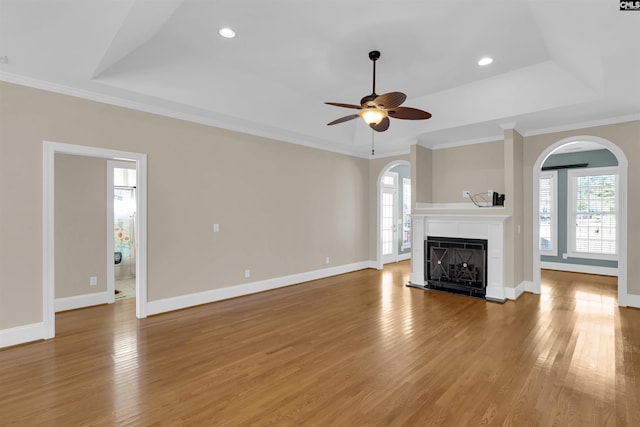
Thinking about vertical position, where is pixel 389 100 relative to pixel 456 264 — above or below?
above

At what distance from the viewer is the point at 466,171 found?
6023 mm

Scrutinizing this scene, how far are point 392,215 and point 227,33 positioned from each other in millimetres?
A: 6216

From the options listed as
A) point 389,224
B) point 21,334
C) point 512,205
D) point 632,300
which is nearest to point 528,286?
point 632,300

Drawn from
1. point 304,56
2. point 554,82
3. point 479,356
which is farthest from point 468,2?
point 479,356

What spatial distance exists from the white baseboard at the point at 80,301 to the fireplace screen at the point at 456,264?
535cm

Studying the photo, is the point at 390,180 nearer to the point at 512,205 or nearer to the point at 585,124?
the point at 512,205

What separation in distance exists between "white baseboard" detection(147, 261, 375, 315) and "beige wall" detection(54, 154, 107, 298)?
1252mm

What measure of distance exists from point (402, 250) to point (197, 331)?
643 centimetres

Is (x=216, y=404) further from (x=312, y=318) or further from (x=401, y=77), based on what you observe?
(x=401, y=77)

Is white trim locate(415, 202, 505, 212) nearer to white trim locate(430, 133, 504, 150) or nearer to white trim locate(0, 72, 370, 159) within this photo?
white trim locate(430, 133, 504, 150)

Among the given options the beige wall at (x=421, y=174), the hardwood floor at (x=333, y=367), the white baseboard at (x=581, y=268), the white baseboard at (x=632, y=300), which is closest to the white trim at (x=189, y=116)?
the beige wall at (x=421, y=174)

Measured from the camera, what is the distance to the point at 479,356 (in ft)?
9.88

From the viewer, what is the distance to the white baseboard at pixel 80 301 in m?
4.38

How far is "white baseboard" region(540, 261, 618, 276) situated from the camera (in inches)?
260
